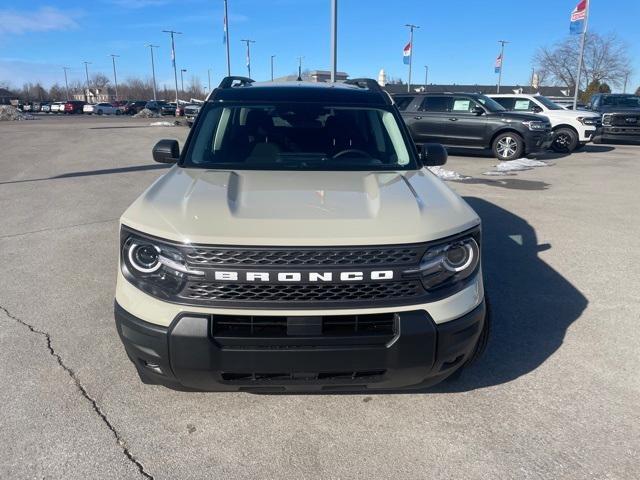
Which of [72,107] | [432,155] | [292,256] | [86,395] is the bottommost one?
[86,395]

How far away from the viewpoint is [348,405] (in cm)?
288

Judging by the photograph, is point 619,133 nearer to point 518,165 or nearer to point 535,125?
point 535,125

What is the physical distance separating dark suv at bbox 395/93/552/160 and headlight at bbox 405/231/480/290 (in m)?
12.4

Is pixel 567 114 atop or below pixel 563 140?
atop

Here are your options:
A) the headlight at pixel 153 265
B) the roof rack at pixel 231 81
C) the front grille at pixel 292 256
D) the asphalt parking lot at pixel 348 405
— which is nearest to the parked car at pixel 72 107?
the asphalt parking lot at pixel 348 405

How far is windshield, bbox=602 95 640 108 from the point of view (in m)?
19.7

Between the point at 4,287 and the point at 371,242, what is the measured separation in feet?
12.8

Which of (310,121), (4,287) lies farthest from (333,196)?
(4,287)

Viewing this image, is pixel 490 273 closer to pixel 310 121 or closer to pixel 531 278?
pixel 531 278

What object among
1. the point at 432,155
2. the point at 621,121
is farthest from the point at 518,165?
the point at 432,155

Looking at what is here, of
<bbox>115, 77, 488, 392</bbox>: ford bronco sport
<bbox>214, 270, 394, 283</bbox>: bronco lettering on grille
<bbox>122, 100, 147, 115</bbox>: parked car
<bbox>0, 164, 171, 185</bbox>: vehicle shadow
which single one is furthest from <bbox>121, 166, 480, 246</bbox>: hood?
<bbox>122, 100, 147, 115</bbox>: parked car

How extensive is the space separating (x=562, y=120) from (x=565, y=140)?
25.5 inches

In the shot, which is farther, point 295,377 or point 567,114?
point 567,114

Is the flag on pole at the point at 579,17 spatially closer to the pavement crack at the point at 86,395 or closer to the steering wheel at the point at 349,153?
the steering wheel at the point at 349,153
